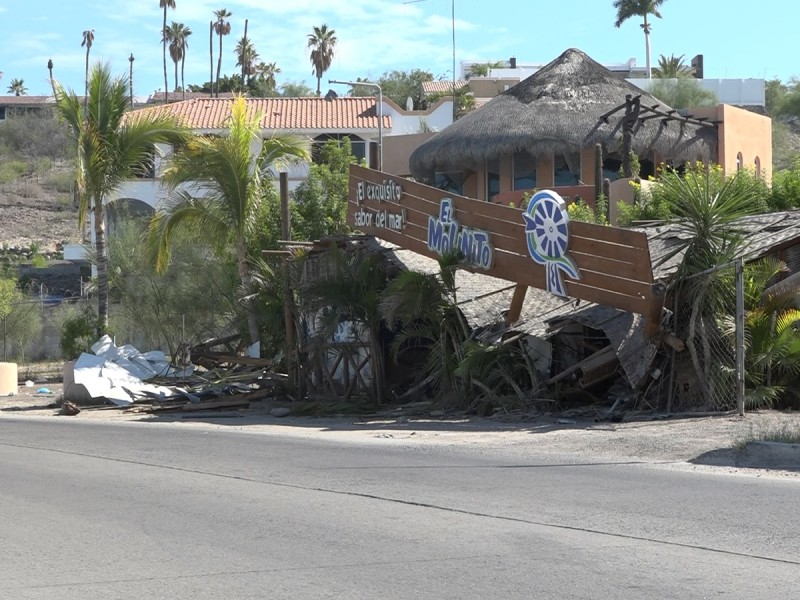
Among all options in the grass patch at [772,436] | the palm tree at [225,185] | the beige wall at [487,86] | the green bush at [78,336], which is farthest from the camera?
the beige wall at [487,86]

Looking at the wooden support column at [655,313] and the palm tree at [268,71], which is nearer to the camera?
the wooden support column at [655,313]

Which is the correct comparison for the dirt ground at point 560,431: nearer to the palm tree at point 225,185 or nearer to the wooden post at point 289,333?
the wooden post at point 289,333

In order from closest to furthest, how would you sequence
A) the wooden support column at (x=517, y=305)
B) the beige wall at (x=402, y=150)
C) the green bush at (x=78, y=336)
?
the wooden support column at (x=517, y=305) < the green bush at (x=78, y=336) < the beige wall at (x=402, y=150)

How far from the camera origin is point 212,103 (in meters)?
62.3

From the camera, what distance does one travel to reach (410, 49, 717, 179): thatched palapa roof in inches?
1464

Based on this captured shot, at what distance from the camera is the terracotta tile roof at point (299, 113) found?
5966 centimetres

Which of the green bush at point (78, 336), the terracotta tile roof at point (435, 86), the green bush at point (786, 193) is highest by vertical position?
the terracotta tile roof at point (435, 86)

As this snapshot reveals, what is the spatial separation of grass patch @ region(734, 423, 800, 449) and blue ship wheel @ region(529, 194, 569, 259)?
5324mm

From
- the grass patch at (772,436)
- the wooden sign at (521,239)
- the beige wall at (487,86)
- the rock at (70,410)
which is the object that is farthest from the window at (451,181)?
the beige wall at (487,86)

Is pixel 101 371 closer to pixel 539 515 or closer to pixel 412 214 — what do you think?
pixel 412 214

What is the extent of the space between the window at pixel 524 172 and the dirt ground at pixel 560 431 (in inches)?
766

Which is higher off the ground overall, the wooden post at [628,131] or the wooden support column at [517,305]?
the wooden post at [628,131]

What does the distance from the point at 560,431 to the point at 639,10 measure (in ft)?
252

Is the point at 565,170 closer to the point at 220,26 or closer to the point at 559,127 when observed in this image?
the point at 559,127
